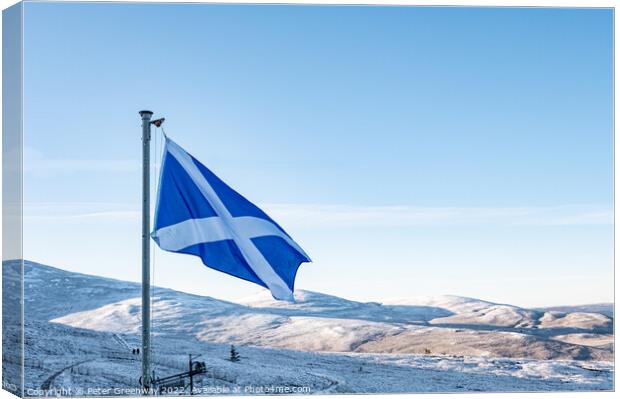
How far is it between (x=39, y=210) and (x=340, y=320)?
5451 mm

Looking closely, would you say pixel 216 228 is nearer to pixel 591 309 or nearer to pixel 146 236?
pixel 146 236

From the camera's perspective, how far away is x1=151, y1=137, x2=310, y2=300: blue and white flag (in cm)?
1073

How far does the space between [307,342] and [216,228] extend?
21.5 ft

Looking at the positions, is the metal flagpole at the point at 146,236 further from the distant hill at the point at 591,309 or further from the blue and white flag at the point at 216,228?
the distant hill at the point at 591,309

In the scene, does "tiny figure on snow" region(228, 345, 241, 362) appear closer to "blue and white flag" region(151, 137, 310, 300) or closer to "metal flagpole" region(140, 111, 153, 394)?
"blue and white flag" region(151, 137, 310, 300)

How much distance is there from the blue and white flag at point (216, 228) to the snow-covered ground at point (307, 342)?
413 cm

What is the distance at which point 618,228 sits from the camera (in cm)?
1555

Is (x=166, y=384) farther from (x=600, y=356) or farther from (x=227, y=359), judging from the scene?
(x=600, y=356)

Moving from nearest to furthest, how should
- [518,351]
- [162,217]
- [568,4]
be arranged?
[162,217], [568,4], [518,351]

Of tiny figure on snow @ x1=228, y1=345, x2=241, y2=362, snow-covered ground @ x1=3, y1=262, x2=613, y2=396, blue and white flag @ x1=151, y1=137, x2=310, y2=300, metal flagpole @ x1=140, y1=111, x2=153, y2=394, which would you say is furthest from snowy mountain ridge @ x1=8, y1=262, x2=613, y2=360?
metal flagpole @ x1=140, y1=111, x2=153, y2=394

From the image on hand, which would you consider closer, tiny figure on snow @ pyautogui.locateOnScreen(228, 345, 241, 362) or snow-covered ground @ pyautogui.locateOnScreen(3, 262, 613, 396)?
snow-covered ground @ pyautogui.locateOnScreen(3, 262, 613, 396)

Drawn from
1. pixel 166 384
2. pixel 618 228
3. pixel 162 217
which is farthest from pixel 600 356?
pixel 162 217

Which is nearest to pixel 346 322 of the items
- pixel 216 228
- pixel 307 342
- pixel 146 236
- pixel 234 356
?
pixel 307 342

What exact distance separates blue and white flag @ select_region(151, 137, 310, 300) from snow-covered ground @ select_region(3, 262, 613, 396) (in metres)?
4.13
